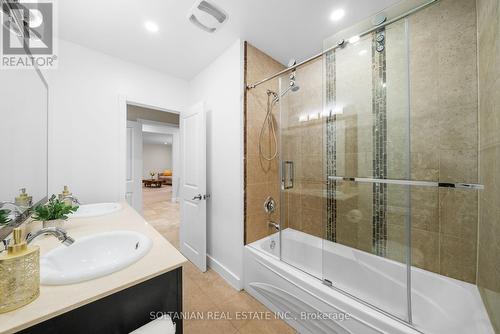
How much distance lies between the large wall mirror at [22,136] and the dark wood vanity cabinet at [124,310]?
1.94 ft

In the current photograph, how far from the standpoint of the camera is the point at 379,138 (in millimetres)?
1607

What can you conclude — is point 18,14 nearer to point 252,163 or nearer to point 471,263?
point 252,163

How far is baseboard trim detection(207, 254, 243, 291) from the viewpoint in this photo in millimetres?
1849

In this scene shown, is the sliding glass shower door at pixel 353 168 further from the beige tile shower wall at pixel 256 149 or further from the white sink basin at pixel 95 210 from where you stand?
the white sink basin at pixel 95 210

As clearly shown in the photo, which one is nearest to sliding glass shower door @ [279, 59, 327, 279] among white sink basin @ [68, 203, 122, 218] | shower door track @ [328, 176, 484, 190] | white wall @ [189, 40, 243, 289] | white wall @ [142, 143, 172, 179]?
shower door track @ [328, 176, 484, 190]

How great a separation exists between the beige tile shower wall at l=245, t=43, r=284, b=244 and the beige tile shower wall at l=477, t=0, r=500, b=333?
1.53m

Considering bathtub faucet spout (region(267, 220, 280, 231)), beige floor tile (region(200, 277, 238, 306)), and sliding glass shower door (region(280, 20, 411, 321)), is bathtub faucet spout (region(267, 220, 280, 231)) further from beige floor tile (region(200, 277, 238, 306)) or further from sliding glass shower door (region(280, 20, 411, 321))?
beige floor tile (region(200, 277, 238, 306))

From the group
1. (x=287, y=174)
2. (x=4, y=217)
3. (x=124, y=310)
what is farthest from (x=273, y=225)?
(x=4, y=217)

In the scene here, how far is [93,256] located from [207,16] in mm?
1955

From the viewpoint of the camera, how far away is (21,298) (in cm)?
59

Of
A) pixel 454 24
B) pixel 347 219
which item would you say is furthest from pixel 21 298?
pixel 454 24

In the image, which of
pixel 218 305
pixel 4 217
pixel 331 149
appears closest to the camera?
pixel 4 217

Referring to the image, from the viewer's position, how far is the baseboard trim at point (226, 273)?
6.07ft

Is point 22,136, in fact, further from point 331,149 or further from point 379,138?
point 379,138
